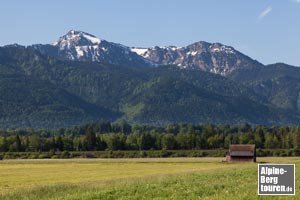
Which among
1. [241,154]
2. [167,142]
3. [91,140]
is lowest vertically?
[241,154]

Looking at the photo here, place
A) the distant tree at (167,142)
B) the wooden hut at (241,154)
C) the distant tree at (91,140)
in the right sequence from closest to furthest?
the wooden hut at (241,154) < the distant tree at (167,142) < the distant tree at (91,140)

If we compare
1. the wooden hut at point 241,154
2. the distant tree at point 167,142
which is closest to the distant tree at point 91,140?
the distant tree at point 167,142

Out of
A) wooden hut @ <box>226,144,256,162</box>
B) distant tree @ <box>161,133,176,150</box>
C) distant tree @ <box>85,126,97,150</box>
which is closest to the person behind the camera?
wooden hut @ <box>226,144,256,162</box>

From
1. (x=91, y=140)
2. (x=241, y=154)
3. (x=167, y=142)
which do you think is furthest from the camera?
(x=91, y=140)

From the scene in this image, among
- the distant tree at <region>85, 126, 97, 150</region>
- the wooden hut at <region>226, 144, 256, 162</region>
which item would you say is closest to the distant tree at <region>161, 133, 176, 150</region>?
the distant tree at <region>85, 126, 97, 150</region>

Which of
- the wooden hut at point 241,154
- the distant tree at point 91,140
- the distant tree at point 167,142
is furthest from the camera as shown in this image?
the distant tree at point 91,140

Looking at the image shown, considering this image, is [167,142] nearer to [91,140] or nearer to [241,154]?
[91,140]

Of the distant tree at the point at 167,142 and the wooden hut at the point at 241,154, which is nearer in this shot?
the wooden hut at the point at 241,154

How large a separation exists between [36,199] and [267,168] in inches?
639

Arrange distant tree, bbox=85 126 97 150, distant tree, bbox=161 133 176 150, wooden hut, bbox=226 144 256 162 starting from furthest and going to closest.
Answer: distant tree, bbox=85 126 97 150 → distant tree, bbox=161 133 176 150 → wooden hut, bbox=226 144 256 162

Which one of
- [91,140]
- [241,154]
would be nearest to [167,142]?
[91,140]

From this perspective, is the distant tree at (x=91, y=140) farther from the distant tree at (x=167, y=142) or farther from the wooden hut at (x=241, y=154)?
the wooden hut at (x=241, y=154)

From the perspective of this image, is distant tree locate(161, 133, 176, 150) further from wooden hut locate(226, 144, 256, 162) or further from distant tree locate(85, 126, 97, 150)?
wooden hut locate(226, 144, 256, 162)

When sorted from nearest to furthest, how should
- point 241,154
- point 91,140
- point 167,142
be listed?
point 241,154, point 167,142, point 91,140
